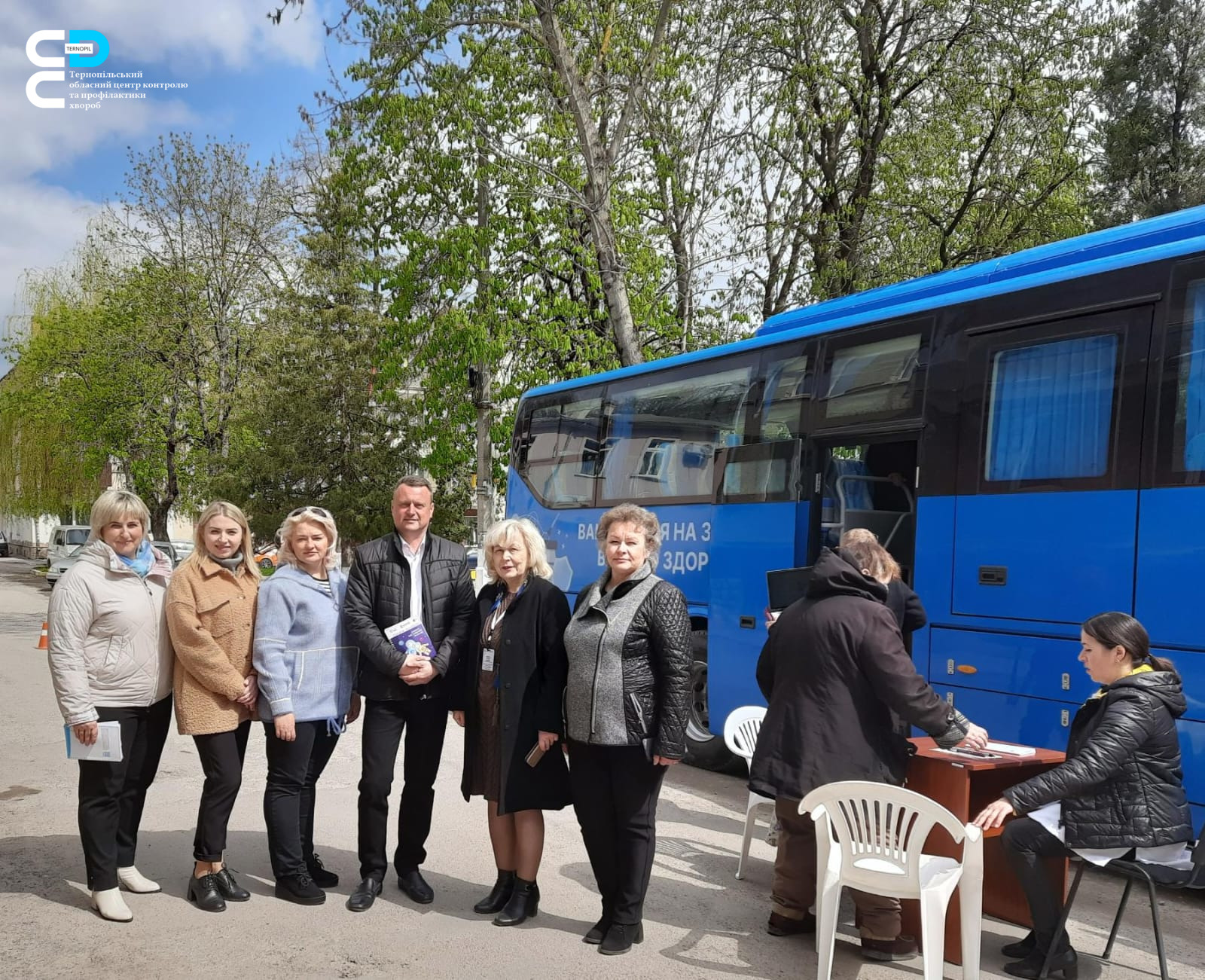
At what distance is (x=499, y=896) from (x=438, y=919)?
291mm

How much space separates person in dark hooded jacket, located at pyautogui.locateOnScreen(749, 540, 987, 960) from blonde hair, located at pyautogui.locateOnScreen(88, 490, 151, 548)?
287 centimetres

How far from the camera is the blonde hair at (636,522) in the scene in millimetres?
4508

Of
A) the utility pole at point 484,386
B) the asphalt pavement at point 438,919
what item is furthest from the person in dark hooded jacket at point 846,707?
the utility pole at point 484,386

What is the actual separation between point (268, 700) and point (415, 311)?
54.5ft

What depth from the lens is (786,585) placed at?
779cm

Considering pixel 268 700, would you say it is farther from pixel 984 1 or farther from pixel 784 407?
pixel 984 1

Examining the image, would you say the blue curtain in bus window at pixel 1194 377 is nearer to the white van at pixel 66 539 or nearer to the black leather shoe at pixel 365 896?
the black leather shoe at pixel 365 896

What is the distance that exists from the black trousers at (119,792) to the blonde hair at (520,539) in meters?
1.66

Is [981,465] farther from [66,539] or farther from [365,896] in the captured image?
[66,539]

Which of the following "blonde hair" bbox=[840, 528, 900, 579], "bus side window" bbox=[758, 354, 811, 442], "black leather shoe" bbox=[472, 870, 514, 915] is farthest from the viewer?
"bus side window" bbox=[758, 354, 811, 442]

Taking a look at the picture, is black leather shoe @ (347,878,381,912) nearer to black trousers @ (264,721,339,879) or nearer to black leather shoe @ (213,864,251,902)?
black trousers @ (264,721,339,879)

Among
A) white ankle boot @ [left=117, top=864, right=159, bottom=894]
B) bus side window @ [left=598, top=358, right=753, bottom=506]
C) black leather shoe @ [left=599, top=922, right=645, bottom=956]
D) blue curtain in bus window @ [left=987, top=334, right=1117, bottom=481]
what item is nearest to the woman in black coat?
black leather shoe @ [left=599, top=922, right=645, bottom=956]

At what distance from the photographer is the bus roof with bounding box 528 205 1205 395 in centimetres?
622

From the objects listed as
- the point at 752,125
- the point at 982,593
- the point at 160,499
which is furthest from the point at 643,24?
the point at 160,499
